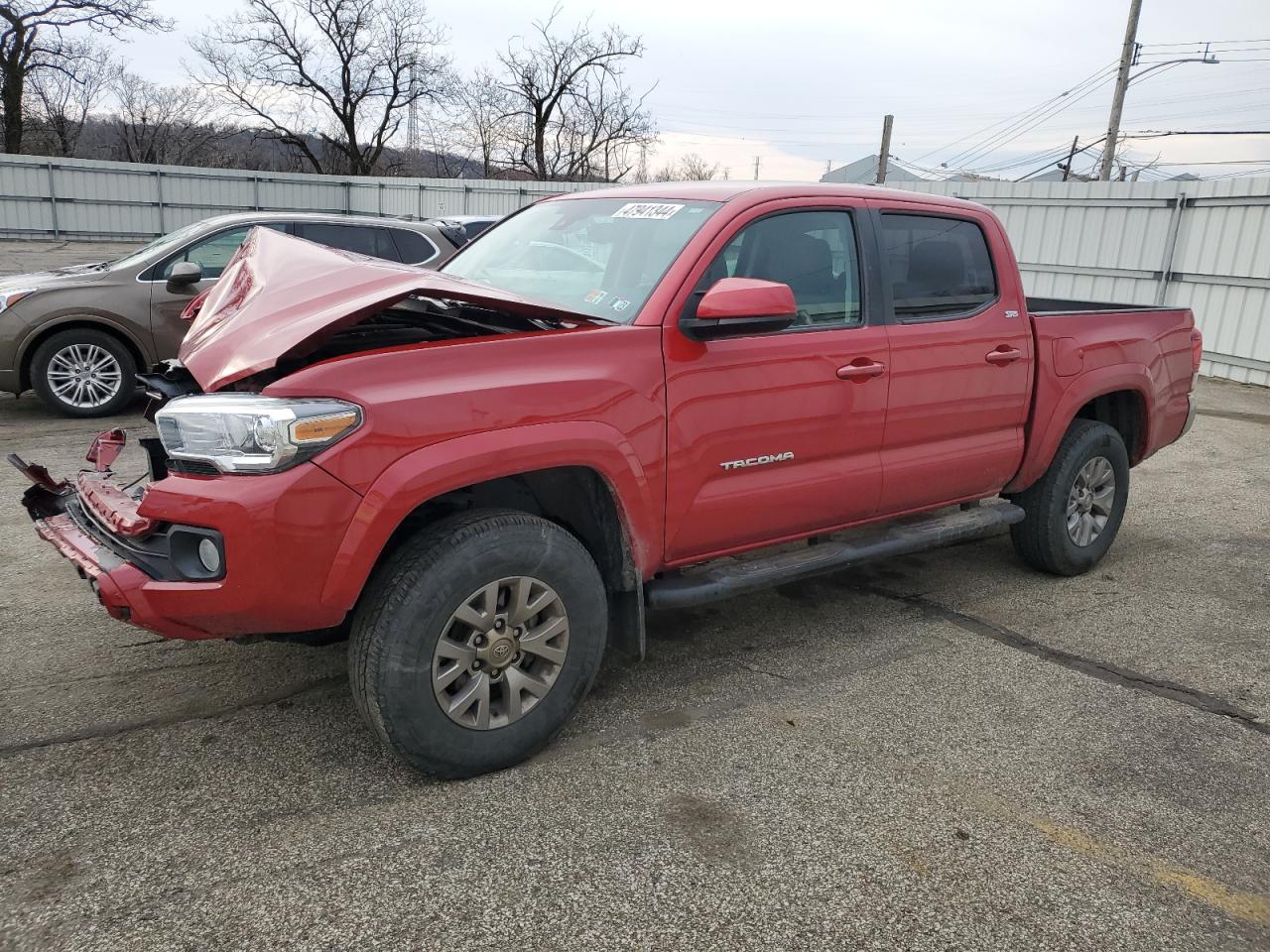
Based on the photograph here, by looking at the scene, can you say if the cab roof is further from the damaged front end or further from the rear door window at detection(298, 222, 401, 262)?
the rear door window at detection(298, 222, 401, 262)

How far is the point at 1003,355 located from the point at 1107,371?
0.89 m

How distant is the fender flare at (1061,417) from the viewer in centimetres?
467

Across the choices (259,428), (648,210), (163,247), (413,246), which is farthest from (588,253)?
(163,247)

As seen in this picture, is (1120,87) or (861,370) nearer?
(861,370)

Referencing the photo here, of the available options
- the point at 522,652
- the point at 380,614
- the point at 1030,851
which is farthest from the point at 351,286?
the point at 1030,851

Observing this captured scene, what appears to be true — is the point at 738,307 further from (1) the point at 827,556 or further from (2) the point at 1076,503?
(2) the point at 1076,503

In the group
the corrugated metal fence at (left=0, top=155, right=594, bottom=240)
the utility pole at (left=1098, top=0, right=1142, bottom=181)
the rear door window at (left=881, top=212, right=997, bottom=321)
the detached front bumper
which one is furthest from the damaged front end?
the utility pole at (left=1098, top=0, right=1142, bottom=181)

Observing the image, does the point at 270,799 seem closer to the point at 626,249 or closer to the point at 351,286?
the point at 351,286

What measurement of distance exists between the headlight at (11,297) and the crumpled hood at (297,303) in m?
5.17

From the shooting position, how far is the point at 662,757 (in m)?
3.17

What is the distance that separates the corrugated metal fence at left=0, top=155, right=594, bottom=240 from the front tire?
68.2 ft

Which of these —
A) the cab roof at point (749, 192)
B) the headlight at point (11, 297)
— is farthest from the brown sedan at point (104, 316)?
the cab roof at point (749, 192)

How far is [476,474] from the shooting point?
9.30 ft

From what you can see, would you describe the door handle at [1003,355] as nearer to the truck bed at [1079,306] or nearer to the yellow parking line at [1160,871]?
the truck bed at [1079,306]
